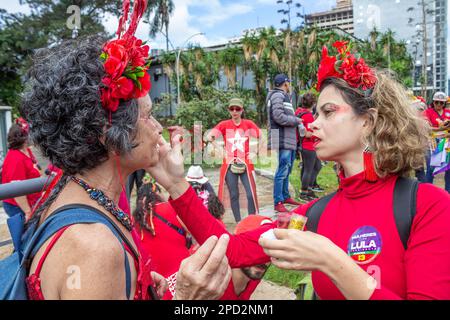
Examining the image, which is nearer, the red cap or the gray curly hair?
the gray curly hair

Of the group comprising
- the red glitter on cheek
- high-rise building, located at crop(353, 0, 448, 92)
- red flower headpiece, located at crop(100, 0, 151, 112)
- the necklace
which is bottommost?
the necklace

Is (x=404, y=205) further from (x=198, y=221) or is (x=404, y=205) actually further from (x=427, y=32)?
(x=427, y=32)

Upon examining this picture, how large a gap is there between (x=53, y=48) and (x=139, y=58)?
0.34 meters

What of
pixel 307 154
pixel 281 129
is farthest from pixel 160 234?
pixel 307 154

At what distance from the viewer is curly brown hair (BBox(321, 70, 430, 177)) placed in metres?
1.61

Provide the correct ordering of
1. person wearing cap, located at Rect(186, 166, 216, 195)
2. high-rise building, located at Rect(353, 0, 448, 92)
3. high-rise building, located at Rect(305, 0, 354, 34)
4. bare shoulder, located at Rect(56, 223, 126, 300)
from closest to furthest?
bare shoulder, located at Rect(56, 223, 126, 300) → person wearing cap, located at Rect(186, 166, 216, 195) → high-rise building, located at Rect(305, 0, 354, 34) → high-rise building, located at Rect(353, 0, 448, 92)

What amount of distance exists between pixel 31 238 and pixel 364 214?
121 centimetres

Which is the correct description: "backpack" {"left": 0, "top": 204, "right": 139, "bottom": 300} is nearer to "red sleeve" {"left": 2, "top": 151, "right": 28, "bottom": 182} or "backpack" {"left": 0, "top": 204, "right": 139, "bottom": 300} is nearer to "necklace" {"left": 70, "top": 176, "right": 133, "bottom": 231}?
"necklace" {"left": 70, "top": 176, "right": 133, "bottom": 231}

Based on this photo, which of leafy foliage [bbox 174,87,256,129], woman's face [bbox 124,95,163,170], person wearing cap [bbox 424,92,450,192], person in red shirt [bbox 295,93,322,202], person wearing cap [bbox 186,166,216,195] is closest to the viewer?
woman's face [bbox 124,95,163,170]

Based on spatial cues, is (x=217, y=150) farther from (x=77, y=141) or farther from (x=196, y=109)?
(x=196, y=109)

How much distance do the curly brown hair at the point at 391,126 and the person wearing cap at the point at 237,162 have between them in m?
4.03

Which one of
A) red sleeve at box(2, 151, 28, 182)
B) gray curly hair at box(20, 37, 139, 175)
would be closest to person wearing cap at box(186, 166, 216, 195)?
red sleeve at box(2, 151, 28, 182)

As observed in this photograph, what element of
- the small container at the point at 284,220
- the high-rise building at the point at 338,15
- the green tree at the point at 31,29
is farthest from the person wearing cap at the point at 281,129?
the green tree at the point at 31,29

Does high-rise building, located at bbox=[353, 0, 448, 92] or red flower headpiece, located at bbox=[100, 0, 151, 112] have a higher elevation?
high-rise building, located at bbox=[353, 0, 448, 92]
